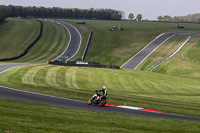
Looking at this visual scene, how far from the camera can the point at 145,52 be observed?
4067 inches

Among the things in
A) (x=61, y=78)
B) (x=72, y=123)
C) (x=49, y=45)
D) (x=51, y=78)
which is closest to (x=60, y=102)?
(x=72, y=123)

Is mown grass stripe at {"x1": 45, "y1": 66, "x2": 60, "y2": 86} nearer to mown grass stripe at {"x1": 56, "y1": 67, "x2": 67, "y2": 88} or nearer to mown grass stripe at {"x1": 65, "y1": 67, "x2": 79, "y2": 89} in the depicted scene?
mown grass stripe at {"x1": 56, "y1": 67, "x2": 67, "y2": 88}

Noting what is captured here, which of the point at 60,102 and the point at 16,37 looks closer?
the point at 60,102

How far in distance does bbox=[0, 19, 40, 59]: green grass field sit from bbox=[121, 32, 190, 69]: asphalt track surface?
121ft

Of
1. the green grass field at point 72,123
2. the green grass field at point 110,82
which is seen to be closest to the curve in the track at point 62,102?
the green grass field at point 72,123

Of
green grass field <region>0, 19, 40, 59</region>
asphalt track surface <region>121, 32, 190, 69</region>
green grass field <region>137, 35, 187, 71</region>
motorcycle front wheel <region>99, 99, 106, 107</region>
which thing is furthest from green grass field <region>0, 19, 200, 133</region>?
green grass field <region>0, 19, 40, 59</region>

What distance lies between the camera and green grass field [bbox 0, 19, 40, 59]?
354ft

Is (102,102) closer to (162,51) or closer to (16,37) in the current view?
(162,51)

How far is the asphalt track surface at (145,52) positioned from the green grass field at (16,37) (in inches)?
1452

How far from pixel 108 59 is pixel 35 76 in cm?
5138

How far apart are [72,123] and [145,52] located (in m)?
87.0

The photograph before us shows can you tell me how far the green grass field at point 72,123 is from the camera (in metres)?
16.0

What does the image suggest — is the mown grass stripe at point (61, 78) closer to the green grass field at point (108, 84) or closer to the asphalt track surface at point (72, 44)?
the green grass field at point (108, 84)

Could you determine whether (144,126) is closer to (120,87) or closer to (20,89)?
(20,89)
